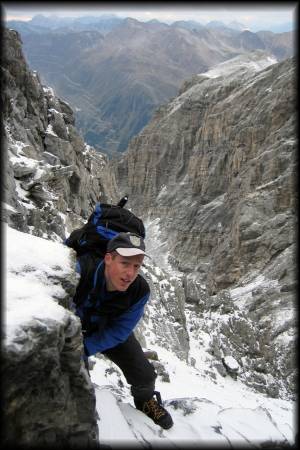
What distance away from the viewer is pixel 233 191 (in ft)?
204

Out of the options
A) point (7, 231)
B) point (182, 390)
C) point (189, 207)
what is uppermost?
point (7, 231)

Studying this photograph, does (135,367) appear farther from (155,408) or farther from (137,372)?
(155,408)

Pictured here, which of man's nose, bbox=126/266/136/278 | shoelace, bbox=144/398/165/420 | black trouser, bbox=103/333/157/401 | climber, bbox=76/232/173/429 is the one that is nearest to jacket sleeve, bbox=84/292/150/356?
climber, bbox=76/232/173/429

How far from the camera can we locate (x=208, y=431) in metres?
5.58

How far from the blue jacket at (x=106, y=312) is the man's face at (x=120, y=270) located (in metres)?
0.16

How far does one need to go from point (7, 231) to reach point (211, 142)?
246ft

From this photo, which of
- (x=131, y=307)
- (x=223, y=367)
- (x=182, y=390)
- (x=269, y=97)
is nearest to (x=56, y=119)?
(x=223, y=367)

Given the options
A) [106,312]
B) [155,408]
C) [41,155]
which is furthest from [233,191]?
[106,312]

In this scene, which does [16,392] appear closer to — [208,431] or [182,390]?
[208,431]

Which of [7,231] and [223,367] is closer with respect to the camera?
[7,231]

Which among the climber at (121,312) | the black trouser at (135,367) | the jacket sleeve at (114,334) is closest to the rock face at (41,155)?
the black trouser at (135,367)

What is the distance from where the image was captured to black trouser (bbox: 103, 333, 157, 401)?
19.0 feet

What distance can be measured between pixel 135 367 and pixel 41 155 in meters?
18.4

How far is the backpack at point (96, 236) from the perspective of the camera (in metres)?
5.08
